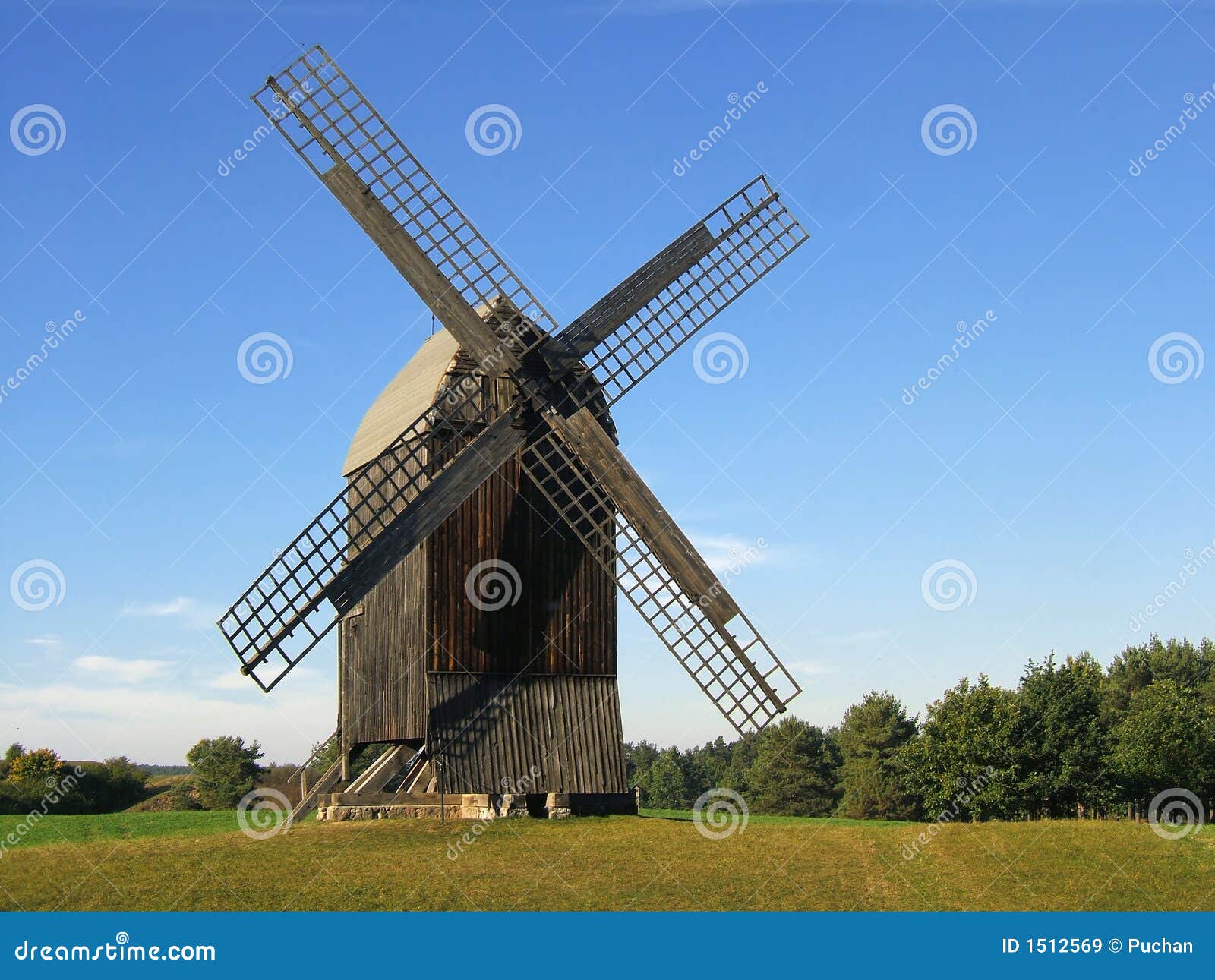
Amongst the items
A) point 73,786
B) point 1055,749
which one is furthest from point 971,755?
point 73,786

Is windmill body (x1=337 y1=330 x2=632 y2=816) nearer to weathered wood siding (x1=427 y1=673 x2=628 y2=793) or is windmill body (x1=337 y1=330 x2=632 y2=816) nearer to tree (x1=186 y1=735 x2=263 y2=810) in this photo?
weathered wood siding (x1=427 y1=673 x2=628 y2=793)

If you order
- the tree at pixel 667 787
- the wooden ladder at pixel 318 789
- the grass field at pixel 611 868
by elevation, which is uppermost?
the tree at pixel 667 787

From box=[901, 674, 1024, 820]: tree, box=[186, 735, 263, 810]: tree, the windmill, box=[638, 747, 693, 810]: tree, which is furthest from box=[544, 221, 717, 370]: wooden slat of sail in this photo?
box=[638, 747, 693, 810]: tree

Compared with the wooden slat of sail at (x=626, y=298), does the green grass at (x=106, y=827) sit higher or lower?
lower

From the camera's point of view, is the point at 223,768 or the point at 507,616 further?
the point at 223,768

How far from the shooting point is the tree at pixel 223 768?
52.1m

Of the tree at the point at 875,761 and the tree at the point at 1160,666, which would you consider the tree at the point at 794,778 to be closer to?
the tree at the point at 875,761

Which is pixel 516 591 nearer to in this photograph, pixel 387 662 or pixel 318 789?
pixel 387 662

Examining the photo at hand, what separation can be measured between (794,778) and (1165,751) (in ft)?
90.3

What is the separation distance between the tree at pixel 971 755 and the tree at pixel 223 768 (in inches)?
A: 988

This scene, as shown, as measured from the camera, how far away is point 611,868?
20984 millimetres

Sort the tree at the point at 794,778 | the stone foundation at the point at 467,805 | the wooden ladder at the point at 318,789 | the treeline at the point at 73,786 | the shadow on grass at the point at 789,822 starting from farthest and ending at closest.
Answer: the tree at the point at 794,778 < the treeline at the point at 73,786 < the shadow on grass at the point at 789,822 < the wooden ladder at the point at 318,789 < the stone foundation at the point at 467,805

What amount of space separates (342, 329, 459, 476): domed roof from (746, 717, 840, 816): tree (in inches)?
1677

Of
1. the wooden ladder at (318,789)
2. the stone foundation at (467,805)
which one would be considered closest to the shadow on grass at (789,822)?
the stone foundation at (467,805)
